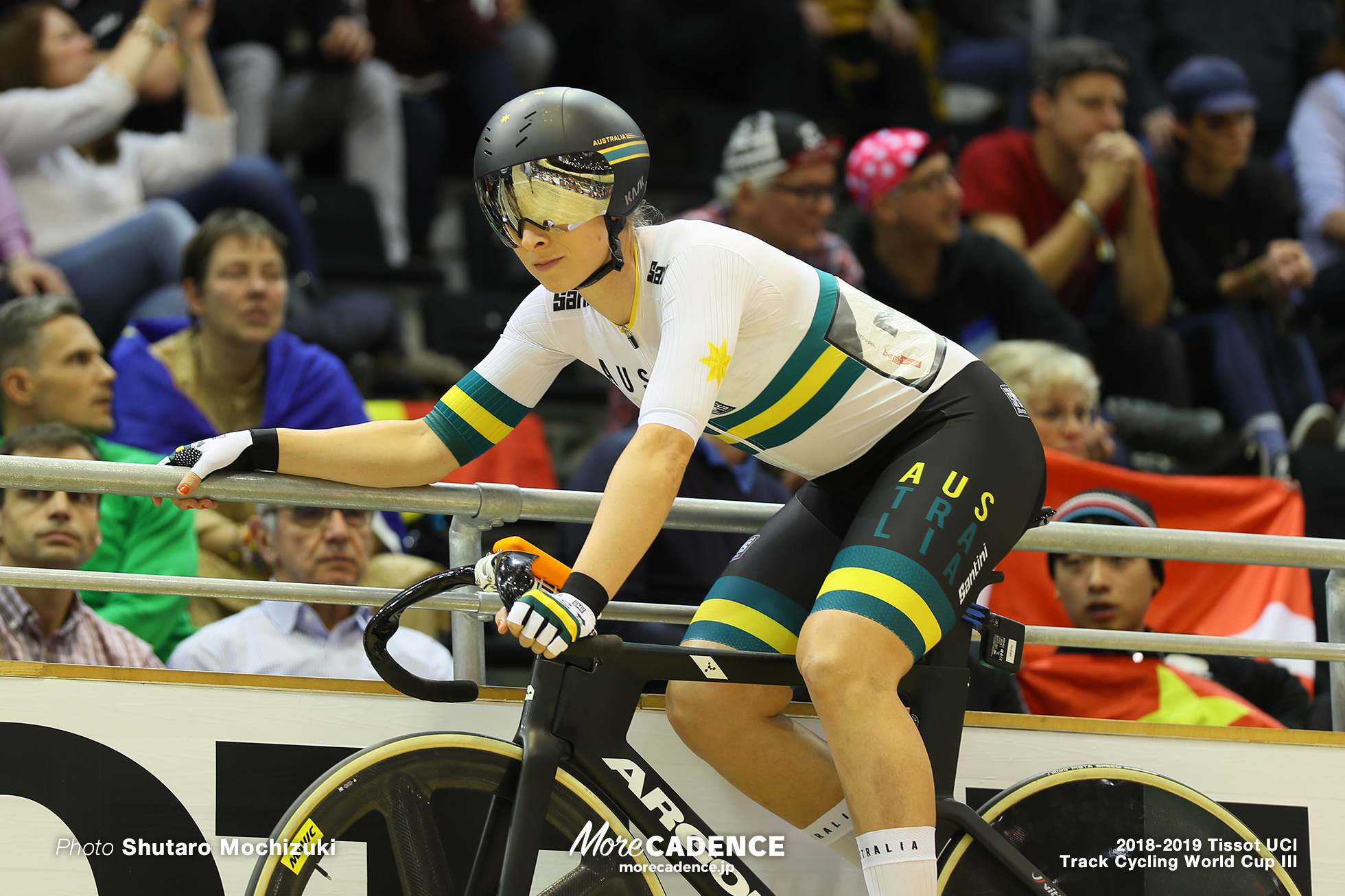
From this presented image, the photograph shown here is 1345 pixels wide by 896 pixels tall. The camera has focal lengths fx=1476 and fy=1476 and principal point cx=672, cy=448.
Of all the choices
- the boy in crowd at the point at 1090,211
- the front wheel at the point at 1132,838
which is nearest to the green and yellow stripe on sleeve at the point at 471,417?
the front wheel at the point at 1132,838

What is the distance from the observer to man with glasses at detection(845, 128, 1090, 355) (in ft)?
20.1

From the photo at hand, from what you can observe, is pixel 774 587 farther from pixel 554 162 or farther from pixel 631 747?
pixel 554 162

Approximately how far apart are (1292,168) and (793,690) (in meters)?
6.12

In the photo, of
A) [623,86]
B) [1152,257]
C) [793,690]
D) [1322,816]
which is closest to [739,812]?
[793,690]

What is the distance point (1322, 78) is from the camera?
8.14 meters

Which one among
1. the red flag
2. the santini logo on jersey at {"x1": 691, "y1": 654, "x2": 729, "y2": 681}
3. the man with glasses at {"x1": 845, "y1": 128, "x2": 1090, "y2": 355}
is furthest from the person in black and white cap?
the santini logo on jersey at {"x1": 691, "y1": 654, "x2": 729, "y2": 681}

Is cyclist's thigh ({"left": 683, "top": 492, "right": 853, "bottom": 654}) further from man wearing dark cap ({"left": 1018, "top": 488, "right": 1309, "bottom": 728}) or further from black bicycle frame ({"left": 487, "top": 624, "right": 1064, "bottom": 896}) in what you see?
man wearing dark cap ({"left": 1018, "top": 488, "right": 1309, "bottom": 728})

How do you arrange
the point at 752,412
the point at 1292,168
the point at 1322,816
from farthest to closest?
the point at 1292,168
the point at 1322,816
the point at 752,412

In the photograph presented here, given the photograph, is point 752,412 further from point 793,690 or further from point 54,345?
point 54,345

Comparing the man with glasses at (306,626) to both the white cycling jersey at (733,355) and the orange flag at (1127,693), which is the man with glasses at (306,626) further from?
the orange flag at (1127,693)

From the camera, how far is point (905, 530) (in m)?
2.91

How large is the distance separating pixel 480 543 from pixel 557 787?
0.69m

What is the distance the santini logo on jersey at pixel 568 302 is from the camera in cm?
313

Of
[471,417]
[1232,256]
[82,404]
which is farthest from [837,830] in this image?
[1232,256]
